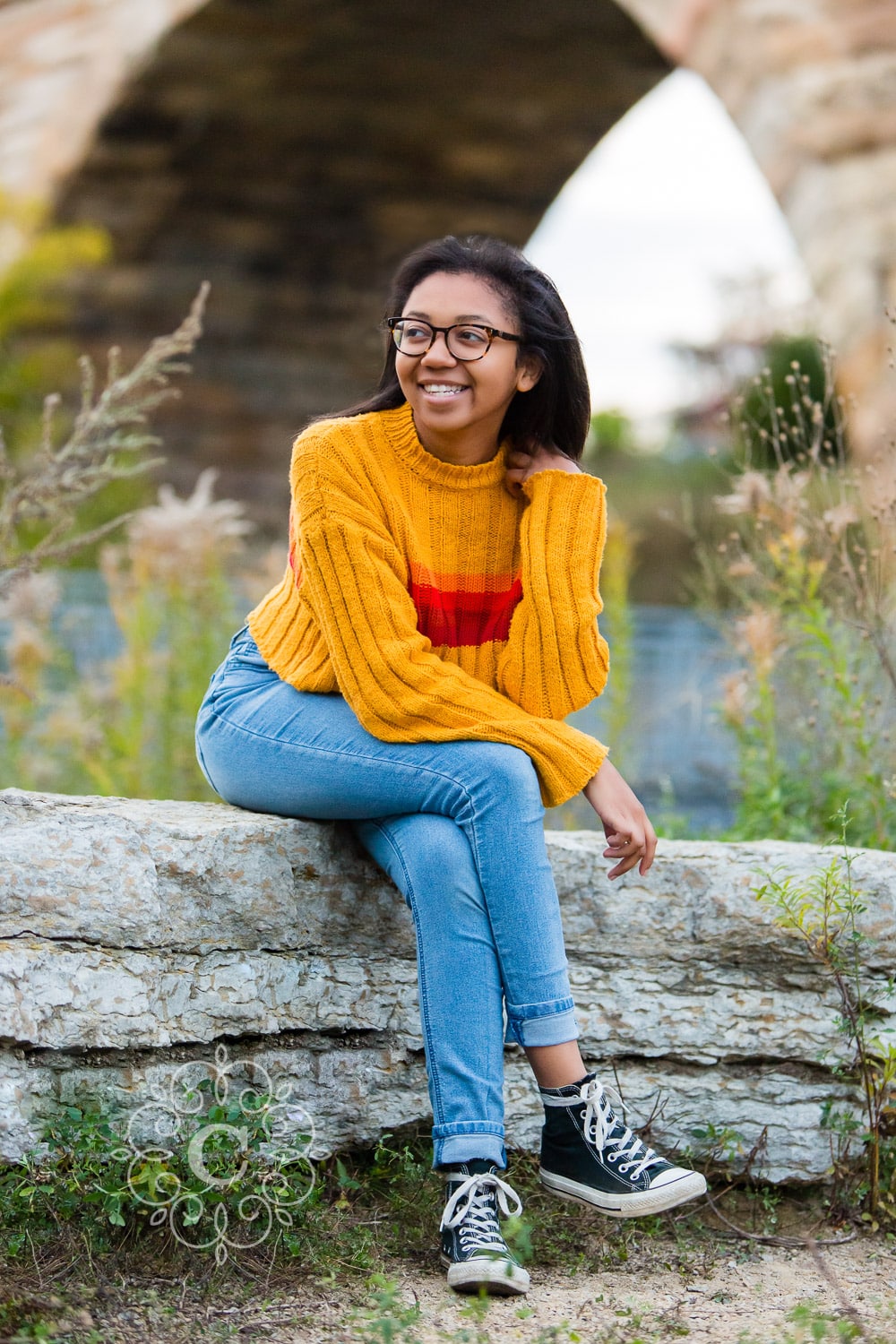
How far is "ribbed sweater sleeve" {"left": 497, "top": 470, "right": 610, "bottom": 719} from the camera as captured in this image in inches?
88.1

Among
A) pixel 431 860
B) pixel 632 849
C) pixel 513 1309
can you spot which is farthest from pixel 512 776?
pixel 513 1309

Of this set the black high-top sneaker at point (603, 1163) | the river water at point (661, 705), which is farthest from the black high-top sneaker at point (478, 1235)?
the river water at point (661, 705)

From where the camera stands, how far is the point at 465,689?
2.15m

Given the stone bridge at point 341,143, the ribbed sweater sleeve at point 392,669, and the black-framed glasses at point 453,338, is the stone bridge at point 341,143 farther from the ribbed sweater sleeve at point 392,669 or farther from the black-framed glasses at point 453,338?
the ribbed sweater sleeve at point 392,669

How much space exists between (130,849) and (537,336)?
3.44ft

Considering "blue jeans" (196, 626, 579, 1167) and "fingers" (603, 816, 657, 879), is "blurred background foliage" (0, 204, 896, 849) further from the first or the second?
"blue jeans" (196, 626, 579, 1167)

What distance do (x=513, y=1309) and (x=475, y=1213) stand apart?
0.14m

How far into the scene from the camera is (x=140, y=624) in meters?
3.90

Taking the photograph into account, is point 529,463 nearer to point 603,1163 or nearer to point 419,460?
point 419,460

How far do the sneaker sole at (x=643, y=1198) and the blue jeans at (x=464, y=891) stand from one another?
14 cm

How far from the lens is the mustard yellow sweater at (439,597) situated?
2.12m

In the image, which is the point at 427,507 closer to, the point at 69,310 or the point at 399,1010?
the point at 399,1010

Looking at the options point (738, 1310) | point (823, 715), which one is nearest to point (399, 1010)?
point (738, 1310)

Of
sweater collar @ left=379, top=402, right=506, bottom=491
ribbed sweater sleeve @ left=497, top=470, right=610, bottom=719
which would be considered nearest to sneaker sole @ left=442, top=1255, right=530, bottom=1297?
ribbed sweater sleeve @ left=497, top=470, right=610, bottom=719
